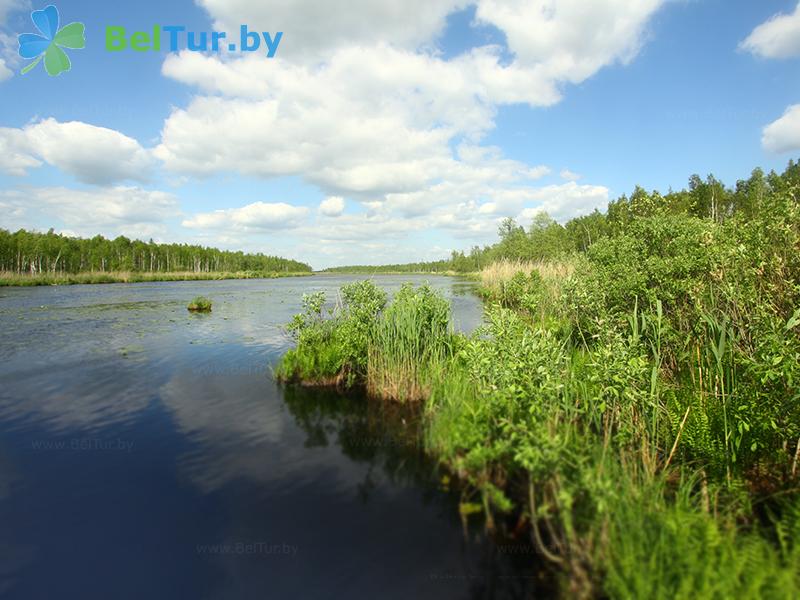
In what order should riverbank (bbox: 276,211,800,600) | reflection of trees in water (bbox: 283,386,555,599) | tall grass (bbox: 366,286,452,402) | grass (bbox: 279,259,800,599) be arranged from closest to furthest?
1. grass (bbox: 279,259,800,599)
2. riverbank (bbox: 276,211,800,600)
3. reflection of trees in water (bbox: 283,386,555,599)
4. tall grass (bbox: 366,286,452,402)

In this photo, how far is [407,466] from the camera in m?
7.78

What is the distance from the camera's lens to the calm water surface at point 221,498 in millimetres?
5160

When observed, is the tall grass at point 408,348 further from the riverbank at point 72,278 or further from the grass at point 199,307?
the riverbank at point 72,278

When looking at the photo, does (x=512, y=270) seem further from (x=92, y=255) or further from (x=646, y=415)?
(x=92, y=255)

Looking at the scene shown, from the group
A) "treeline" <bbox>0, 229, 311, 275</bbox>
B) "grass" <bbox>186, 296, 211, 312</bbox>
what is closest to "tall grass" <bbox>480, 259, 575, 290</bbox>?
"grass" <bbox>186, 296, 211, 312</bbox>

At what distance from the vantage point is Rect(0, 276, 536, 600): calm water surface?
516 centimetres

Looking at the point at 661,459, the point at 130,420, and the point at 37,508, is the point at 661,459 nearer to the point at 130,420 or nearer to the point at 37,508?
the point at 37,508

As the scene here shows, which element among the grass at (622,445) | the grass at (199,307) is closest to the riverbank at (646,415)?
the grass at (622,445)

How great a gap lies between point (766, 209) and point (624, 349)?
3.69 metres

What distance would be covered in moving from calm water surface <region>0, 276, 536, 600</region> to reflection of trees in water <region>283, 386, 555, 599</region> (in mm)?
27

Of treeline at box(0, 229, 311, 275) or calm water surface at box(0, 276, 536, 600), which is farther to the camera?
treeline at box(0, 229, 311, 275)

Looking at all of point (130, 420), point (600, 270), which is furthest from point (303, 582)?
point (600, 270)

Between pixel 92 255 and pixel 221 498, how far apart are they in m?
98.0

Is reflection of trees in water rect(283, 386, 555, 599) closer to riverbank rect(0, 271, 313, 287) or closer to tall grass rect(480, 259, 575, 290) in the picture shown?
tall grass rect(480, 259, 575, 290)
